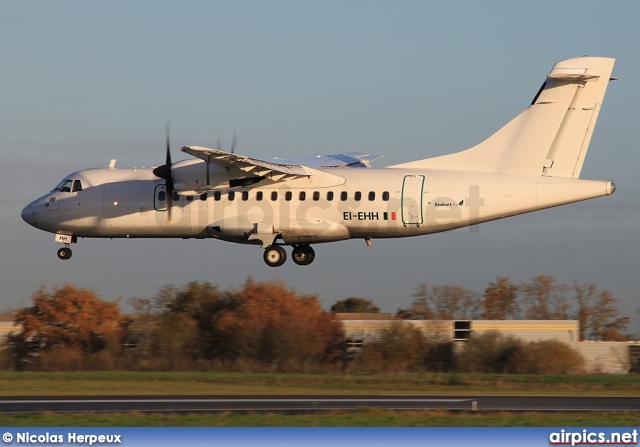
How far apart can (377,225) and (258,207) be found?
3.96 metres

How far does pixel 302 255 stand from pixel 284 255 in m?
0.95

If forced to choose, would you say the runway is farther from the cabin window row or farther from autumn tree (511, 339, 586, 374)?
autumn tree (511, 339, 586, 374)

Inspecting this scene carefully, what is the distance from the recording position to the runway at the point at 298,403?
69.0 feet

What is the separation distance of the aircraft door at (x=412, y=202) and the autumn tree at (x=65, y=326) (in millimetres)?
18688

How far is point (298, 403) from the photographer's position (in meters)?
22.5

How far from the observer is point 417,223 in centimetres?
2922

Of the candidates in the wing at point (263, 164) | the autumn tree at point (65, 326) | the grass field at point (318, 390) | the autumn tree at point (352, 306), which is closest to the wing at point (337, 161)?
the wing at point (263, 164)

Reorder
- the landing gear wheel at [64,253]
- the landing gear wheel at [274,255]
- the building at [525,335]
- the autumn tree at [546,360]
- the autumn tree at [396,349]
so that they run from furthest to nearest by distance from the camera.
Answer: the building at [525,335], the autumn tree at [396,349], the autumn tree at [546,360], the landing gear wheel at [64,253], the landing gear wheel at [274,255]

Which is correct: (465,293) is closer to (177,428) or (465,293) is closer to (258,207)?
(258,207)

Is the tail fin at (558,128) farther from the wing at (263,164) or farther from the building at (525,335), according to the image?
the building at (525,335)

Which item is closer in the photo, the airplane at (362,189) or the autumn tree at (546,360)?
the airplane at (362,189)

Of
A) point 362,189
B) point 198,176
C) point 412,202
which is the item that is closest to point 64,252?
point 198,176

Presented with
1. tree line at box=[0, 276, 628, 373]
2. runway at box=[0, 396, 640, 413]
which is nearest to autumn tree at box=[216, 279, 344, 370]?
tree line at box=[0, 276, 628, 373]

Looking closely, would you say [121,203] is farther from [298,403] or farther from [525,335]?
[525,335]
